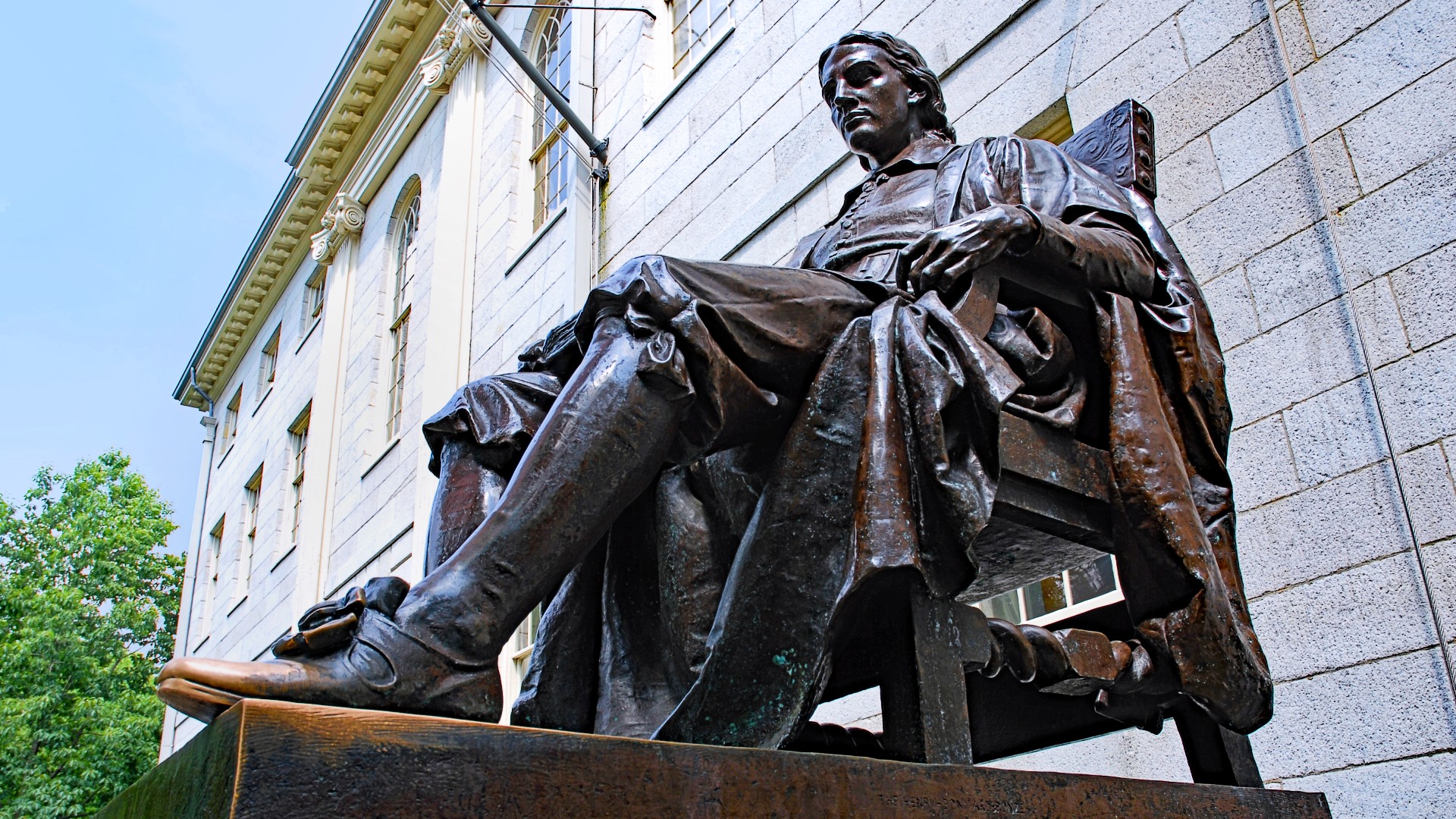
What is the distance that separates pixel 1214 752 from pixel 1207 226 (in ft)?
7.43

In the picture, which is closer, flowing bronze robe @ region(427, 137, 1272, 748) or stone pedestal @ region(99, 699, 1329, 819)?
stone pedestal @ region(99, 699, 1329, 819)

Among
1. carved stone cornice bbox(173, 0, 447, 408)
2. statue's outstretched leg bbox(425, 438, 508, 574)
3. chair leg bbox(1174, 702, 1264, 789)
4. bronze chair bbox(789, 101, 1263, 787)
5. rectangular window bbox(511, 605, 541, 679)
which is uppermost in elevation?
carved stone cornice bbox(173, 0, 447, 408)

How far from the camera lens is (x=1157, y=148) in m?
4.16

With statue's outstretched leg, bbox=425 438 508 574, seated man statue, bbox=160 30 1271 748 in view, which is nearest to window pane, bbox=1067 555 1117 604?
seated man statue, bbox=160 30 1271 748

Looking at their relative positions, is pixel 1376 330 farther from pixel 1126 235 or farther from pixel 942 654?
pixel 942 654

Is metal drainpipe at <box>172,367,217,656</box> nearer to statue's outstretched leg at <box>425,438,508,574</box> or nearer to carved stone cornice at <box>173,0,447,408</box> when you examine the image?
carved stone cornice at <box>173,0,447,408</box>

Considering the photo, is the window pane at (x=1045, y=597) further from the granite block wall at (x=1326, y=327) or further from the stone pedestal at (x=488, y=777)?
the stone pedestal at (x=488, y=777)

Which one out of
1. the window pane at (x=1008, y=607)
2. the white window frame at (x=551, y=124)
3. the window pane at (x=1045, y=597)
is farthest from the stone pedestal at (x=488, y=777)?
the white window frame at (x=551, y=124)

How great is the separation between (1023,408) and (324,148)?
51.8 feet

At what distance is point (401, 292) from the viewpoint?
13.9m

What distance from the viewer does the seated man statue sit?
5.02 feet

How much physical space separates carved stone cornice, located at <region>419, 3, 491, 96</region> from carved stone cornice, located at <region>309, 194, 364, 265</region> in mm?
2618

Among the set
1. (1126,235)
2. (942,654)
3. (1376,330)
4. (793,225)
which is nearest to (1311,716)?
(1376,330)

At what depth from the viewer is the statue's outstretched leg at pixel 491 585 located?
4.39ft
